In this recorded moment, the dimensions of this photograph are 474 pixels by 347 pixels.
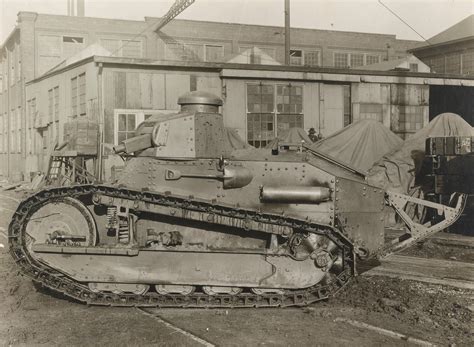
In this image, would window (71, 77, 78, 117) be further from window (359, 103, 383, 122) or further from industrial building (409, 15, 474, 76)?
industrial building (409, 15, 474, 76)

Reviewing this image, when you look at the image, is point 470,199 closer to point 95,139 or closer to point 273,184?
point 273,184

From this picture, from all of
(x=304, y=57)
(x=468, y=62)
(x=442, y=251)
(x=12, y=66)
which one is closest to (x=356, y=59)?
(x=304, y=57)

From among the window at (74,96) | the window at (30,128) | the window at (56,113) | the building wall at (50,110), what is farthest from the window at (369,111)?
the window at (30,128)

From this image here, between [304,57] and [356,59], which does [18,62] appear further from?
[356,59]

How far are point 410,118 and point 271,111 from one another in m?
6.23

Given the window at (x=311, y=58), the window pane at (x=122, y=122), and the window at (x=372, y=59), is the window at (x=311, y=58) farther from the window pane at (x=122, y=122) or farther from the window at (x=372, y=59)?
the window pane at (x=122, y=122)

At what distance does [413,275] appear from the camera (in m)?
9.78

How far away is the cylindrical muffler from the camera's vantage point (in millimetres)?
7824

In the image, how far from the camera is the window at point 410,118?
2198 cm

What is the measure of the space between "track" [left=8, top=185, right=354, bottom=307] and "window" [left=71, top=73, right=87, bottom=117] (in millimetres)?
12017

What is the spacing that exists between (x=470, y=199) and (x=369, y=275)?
6363mm

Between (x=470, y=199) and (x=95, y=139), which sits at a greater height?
(x=95, y=139)

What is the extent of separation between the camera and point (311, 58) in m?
50.6

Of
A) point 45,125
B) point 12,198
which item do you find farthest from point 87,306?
point 45,125
